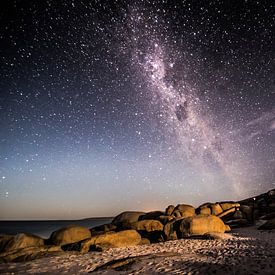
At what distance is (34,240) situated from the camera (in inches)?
806


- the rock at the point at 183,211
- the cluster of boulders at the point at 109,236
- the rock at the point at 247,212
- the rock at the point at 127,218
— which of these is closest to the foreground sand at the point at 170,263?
the cluster of boulders at the point at 109,236

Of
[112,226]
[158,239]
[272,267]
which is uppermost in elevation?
[112,226]

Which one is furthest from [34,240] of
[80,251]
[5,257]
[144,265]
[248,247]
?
[248,247]

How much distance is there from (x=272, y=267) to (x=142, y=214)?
22001mm

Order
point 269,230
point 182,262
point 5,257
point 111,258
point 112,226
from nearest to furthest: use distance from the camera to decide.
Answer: point 182,262 < point 111,258 < point 5,257 < point 269,230 < point 112,226

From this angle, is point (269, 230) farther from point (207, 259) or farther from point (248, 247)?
point (207, 259)

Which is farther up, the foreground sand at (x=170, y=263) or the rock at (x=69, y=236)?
the rock at (x=69, y=236)

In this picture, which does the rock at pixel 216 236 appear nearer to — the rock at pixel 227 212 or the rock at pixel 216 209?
the rock at pixel 227 212

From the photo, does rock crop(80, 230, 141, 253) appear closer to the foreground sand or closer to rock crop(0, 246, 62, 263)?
the foreground sand

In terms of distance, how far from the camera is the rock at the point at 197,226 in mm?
20203

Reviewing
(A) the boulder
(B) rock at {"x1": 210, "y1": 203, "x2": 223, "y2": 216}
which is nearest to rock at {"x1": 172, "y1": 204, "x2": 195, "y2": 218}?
(A) the boulder

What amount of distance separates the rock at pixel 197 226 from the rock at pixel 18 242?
38.0ft

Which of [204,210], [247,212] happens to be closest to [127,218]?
[204,210]

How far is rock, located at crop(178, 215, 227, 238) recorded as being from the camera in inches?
795
